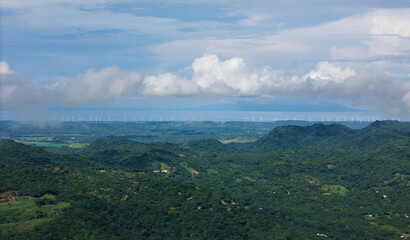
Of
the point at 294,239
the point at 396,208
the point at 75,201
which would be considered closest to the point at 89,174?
the point at 75,201

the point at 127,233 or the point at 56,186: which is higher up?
the point at 56,186

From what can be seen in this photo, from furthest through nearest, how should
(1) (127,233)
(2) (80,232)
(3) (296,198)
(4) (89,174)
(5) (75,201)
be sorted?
1. (3) (296,198)
2. (4) (89,174)
3. (5) (75,201)
4. (1) (127,233)
5. (2) (80,232)

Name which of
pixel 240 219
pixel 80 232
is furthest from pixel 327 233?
pixel 80 232

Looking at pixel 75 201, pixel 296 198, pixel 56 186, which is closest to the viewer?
pixel 75 201

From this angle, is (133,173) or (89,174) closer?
(89,174)

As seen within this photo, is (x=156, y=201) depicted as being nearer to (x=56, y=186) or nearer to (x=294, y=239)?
(x=56, y=186)

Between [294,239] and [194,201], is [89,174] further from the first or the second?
[294,239]
